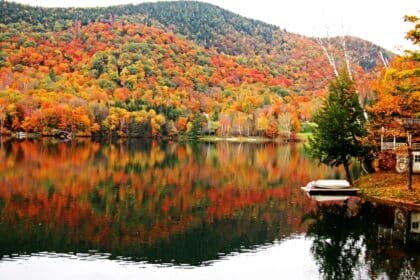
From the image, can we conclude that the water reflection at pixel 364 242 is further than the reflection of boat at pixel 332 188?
No

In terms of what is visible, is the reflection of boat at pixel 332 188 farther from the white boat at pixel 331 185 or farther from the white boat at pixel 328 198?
the white boat at pixel 328 198

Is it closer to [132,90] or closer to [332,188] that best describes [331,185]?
[332,188]

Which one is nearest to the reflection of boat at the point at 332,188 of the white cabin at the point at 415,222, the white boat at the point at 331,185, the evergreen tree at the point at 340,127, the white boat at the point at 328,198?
the white boat at the point at 331,185

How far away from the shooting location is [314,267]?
22047 millimetres

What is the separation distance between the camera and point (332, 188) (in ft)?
133

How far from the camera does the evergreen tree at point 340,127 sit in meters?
43.0

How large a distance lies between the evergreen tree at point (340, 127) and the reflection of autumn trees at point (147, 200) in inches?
164

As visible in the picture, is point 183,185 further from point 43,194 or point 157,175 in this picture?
point 43,194

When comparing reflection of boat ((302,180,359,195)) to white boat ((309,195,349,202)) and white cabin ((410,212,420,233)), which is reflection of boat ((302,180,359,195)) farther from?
white cabin ((410,212,420,233))

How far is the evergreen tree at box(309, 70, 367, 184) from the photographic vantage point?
4303cm

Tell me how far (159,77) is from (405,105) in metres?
146

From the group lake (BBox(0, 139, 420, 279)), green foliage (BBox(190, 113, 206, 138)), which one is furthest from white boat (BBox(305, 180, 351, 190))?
green foliage (BBox(190, 113, 206, 138))

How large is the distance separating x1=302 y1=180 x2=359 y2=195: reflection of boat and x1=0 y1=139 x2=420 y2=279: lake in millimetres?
2338

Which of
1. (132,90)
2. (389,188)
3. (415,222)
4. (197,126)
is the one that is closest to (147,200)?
(389,188)
